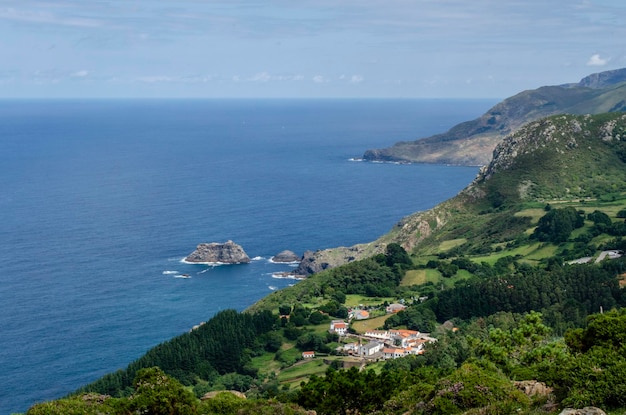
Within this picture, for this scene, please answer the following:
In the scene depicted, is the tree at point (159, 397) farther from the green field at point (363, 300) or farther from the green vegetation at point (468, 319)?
the green field at point (363, 300)

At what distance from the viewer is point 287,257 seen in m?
162

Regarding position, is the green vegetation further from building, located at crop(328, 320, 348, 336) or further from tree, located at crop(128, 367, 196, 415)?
building, located at crop(328, 320, 348, 336)

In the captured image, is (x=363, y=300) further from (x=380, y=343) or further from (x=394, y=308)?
(x=380, y=343)

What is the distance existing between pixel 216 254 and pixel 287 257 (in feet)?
49.3

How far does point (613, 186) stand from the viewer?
535ft

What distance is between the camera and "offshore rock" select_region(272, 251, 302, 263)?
531ft

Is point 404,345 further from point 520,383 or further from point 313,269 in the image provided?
point 313,269

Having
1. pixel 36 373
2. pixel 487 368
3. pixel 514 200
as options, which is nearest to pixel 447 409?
pixel 487 368

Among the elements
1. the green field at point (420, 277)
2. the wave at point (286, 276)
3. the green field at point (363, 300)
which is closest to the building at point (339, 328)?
the green field at point (363, 300)

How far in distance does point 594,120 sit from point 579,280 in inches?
3729

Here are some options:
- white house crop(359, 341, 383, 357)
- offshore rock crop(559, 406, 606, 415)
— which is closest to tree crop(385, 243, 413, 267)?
white house crop(359, 341, 383, 357)

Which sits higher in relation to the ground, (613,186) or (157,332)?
(613,186)

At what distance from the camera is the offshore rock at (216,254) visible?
6324 inches

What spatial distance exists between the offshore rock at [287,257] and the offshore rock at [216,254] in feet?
26.4
